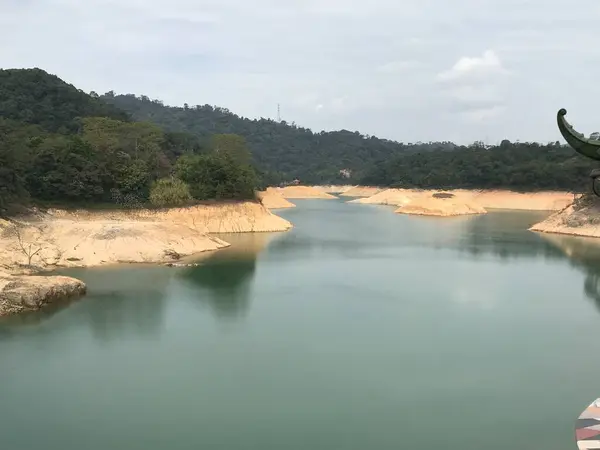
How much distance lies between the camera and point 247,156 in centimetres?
5603

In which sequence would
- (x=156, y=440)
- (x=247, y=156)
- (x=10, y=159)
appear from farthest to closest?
(x=247, y=156), (x=10, y=159), (x=156, y=440)

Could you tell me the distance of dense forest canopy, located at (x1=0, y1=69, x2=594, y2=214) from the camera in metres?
33.3

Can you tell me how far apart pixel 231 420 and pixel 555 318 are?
11.9 m

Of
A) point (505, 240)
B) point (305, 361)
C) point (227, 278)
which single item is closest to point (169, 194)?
point (227, 278)

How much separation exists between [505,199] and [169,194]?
50160 mm

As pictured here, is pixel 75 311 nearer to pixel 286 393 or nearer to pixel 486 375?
pixel 286 393

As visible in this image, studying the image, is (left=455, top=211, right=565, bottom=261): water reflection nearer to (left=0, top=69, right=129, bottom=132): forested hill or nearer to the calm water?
the calm water

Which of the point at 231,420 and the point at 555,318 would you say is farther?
the point at 555,318

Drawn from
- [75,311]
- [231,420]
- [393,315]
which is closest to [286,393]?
[231,420]

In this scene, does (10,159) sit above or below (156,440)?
above

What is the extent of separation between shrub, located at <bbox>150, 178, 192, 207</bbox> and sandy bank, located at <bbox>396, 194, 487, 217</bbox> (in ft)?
111

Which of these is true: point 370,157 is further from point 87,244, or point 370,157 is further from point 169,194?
point 87,244

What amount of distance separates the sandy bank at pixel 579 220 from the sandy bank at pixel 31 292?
3428 centimetres

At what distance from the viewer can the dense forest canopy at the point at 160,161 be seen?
1310 inches
